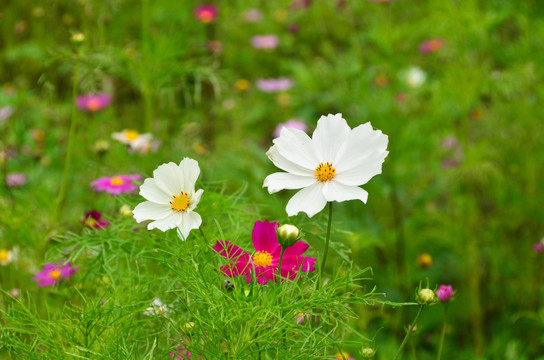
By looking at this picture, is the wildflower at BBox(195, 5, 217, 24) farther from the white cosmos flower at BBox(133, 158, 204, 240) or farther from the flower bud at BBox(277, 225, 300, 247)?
the flower bud at BBox(277, 225, 300, 247)

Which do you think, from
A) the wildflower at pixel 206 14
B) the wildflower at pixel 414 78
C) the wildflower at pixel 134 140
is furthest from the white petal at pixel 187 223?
the wildflower at pixel 414 78

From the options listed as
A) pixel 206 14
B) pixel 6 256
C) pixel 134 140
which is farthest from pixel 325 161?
pixel 206 14

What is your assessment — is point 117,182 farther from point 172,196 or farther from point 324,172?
point 324,172

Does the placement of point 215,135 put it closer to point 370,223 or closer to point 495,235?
point 370,223

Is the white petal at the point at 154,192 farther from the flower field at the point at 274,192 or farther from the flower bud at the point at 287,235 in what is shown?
the flower bud at the point at 287,235

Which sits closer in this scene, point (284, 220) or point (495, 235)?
point (284, 220)

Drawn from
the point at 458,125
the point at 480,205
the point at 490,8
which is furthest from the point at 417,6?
the point at 480,205

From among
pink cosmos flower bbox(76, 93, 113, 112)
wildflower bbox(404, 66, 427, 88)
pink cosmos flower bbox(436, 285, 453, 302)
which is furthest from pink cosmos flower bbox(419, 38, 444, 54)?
pink cosmos flower bbox(436, 285, 453, 302)
